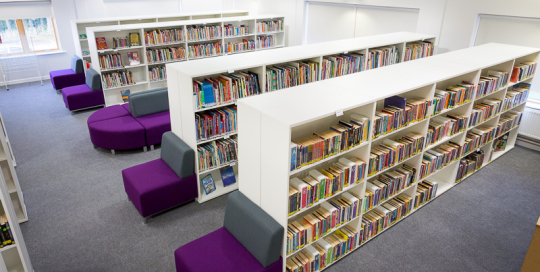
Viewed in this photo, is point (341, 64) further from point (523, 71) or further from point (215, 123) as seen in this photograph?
point (523, 71)

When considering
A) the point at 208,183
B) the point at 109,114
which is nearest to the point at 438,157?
the point at 208,183

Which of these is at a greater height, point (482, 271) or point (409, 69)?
point (409, 69)

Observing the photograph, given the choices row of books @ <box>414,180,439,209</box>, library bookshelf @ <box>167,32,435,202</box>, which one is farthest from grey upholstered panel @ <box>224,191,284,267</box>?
row of books @ <box>414,180,439,209</box>

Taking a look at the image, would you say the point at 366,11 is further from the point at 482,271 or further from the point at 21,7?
the point at 21,7

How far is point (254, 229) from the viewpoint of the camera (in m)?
3.26

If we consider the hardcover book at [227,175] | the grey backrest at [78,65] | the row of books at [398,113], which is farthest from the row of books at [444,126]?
the grey backrest at [78,65]

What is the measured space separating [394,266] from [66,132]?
6323mm

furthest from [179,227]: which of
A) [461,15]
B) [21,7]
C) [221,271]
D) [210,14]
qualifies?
[21,7]

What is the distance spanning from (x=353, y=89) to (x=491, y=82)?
261 centimetres

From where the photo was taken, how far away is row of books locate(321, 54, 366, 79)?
5652 millimetres

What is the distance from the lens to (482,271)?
12.4 feet

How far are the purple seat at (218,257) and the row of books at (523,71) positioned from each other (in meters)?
4.83

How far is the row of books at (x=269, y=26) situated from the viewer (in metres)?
9.70

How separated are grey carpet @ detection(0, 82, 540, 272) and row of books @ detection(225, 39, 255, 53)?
406 cm
